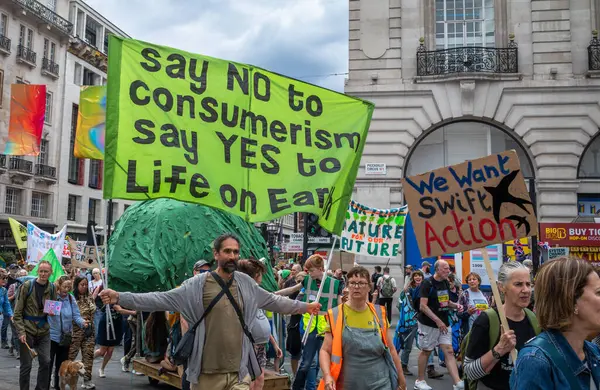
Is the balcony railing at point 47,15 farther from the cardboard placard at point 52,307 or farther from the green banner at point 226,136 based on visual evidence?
the green banner at point 226,136

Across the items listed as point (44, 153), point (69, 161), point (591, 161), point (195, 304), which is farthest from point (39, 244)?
point (69, 161)

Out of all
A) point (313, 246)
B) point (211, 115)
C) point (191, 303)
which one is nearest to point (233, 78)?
point (211, 115)

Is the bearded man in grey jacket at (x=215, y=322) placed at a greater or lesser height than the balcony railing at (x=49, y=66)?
lesser

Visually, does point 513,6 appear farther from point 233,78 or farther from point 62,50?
point 62,50

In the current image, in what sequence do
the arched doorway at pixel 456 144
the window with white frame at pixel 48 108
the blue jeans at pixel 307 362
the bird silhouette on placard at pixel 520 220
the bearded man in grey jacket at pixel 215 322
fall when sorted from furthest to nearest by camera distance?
the window with white frame at pixel 48 108
the arched doorway at pixel 456 144
the blue jeans at pixel 307 362
the bird silhouette on placard at pixel 520 220
the bearded man in grey jacket at pixel 215 322

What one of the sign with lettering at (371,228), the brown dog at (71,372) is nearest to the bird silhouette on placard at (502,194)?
the brown dog at (71,372)

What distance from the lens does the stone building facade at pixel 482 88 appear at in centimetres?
1997

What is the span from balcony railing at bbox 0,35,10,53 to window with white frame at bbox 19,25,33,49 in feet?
6.19

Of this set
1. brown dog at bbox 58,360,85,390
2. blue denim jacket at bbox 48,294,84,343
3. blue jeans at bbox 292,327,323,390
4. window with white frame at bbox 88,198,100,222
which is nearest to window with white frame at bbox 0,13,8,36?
window with white frame at bbox 88,198,100,222

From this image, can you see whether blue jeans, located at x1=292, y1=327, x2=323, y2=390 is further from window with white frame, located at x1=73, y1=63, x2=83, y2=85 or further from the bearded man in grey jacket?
window with white frame, located at x1=73, y1=63, x2=83, y2=85

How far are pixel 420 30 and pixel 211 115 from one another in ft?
54.8

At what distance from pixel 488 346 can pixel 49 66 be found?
4402 cm

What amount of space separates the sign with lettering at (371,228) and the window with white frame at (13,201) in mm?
31069

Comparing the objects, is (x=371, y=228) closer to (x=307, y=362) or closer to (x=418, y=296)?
(x=418, y=296)
